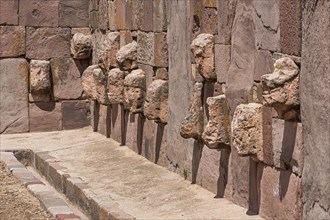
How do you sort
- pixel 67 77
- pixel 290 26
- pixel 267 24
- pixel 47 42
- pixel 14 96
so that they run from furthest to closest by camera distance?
1. pixel 67 77
2. pixel 47 42
3. pixel 14 96
4. pixel 267 24
5. pixel 290 26

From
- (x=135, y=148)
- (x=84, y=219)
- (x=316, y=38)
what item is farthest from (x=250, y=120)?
(x=135, y=148)

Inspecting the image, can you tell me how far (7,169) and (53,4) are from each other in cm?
376

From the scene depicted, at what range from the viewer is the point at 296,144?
743 cm

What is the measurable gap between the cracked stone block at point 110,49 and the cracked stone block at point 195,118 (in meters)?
3.81

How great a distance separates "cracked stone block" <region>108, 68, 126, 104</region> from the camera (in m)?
12.9

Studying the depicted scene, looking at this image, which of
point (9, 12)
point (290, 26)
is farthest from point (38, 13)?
point (290, 26)

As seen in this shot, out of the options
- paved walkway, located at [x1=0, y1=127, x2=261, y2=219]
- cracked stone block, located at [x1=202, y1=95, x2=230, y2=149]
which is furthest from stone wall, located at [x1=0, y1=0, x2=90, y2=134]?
cracked stone block, located at [x1=202, y1=95, x2=230, y2=149]

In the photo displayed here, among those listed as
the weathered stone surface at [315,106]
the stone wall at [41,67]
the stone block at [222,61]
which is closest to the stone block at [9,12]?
the stone wall at [41,67]

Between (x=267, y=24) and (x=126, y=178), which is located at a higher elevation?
(x=267, y=24)

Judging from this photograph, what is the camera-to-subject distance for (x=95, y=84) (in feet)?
46.9

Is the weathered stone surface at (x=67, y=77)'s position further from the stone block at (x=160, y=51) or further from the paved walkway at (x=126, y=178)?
the stone block at (x=160, y=51)

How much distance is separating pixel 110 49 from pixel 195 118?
158 inches

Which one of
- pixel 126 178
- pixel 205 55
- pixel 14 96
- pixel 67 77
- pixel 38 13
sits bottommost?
pixel 126 178

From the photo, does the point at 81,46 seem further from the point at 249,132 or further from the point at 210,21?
the point at 249,132
